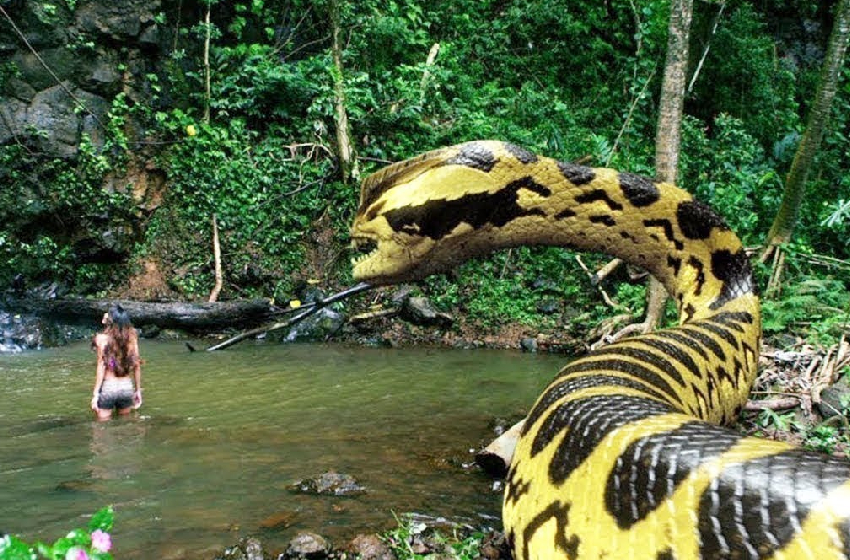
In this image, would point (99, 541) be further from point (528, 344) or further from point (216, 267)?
point (216, 267)

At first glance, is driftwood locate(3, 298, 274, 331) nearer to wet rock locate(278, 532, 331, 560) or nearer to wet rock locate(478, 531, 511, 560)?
wet rock locate(278, 532, 331, 560)

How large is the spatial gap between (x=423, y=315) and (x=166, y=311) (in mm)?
4258

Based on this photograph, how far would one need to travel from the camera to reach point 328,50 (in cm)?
1381

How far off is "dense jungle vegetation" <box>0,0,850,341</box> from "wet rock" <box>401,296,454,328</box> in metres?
0.50

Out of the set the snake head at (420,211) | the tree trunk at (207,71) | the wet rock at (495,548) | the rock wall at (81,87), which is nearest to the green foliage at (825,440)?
the wet rock at (495,548)

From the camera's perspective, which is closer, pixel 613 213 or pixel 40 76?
pixel 613 213

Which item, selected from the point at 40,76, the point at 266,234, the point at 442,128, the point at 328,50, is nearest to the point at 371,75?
the point at 328,50

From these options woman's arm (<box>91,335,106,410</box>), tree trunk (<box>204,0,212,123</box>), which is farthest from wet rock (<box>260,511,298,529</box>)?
tree trunk (<box>204,0,212,123</box>)

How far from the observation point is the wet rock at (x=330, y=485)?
3.81 meters

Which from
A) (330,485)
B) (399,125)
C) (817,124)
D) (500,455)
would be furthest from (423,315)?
(330,485)

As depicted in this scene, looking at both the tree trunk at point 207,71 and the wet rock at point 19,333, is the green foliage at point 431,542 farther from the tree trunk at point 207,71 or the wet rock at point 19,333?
the tree trunk at point 207,71

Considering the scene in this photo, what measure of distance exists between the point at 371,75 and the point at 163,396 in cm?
999

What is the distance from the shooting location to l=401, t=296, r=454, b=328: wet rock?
1063 cm

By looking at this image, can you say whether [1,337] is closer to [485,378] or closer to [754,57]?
[485,378]
